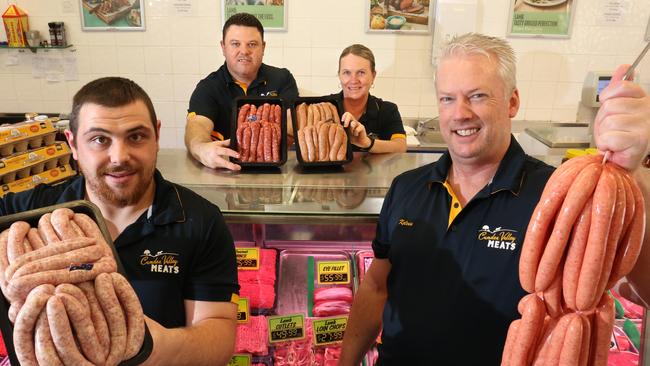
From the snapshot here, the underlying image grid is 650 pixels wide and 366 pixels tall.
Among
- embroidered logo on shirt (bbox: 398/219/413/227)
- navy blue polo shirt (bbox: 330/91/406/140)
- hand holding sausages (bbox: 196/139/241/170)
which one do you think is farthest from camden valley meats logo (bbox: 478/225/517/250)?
navy blue polo shirt (bbox: 330/91/406/140)

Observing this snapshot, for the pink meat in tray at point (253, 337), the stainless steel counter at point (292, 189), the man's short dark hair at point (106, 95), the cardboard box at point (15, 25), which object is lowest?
the pink meat in tray at point (253, 337)

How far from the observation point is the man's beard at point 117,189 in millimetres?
1998

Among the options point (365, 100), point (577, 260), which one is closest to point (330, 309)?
point (577, 260)

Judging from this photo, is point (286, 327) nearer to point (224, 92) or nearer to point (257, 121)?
point (257, 121)

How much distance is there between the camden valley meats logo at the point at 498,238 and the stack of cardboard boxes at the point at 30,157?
3127mm

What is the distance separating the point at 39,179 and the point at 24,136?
1.14 ft

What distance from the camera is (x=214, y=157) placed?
9.69 feet

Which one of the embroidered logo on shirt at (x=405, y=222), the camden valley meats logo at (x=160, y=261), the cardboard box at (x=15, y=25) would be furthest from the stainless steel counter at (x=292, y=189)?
the cardboard box at (x=15, y=25)

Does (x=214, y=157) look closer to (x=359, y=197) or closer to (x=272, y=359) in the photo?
(x=359, y=197)

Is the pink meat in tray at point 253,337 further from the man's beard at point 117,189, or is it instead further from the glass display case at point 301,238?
the man's beard at point 117,189

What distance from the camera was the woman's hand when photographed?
304 cm

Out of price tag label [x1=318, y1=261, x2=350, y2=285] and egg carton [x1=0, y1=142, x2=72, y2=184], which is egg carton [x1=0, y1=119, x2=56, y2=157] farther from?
price tag label [x1=318, y1=261, x2=350, y2=285]

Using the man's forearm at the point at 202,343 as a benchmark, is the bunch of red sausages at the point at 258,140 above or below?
above

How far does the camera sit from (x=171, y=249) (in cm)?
207
